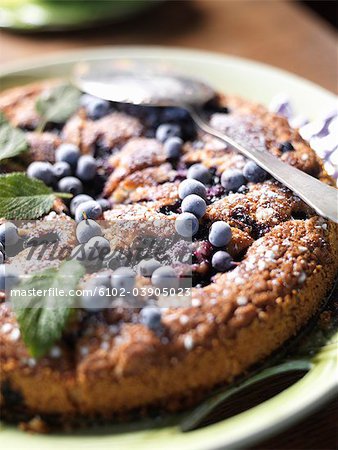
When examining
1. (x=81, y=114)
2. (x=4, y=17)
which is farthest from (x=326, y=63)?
(x=4, y=17)

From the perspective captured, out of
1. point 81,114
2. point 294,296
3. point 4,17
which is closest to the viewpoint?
point 294,296

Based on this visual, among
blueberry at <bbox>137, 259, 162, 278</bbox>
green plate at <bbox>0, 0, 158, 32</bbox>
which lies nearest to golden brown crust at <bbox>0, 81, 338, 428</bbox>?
blueberry at <bbox>137, 259, 162, 278</bbox>

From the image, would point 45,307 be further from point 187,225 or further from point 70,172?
point 70,172

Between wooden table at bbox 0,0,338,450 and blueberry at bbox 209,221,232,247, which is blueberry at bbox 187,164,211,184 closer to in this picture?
blueberry at bbox 209,221,232,247

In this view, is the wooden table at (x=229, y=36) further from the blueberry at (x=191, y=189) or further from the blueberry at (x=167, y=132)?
the blueberry at (x=191, y=189)

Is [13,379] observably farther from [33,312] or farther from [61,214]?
[61,214]

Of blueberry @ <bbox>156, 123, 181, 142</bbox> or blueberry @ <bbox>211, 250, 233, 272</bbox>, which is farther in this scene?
blueberry @ <bbox>156, 123, 181, 142</bbox>
